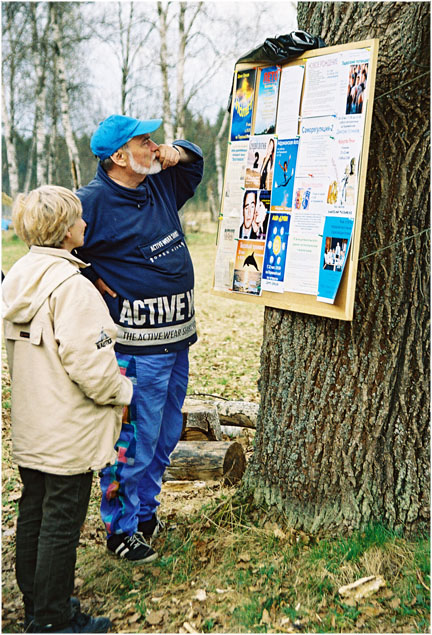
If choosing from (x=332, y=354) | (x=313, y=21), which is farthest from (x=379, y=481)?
(x=313, y=21)

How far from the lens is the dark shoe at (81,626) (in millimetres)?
2512

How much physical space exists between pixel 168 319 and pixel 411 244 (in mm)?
1275

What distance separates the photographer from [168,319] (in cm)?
316

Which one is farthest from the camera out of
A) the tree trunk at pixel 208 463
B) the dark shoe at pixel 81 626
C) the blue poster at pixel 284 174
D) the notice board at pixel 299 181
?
the tree trunk at pixel 208 463

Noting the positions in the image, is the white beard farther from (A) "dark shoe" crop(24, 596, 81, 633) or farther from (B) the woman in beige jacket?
(A) "dark shoe" crop(24, 596, 81, 633)

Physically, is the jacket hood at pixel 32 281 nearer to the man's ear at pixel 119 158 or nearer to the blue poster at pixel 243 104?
the man's ear at pixel 119 158

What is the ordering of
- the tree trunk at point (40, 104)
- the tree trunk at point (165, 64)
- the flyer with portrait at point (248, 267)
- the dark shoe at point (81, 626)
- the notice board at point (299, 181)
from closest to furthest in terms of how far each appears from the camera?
1. the dark shoe at point (81, 626)
2. the notice board at point (299, 181)
3. the flyer with portrait at point (248, 267)
4. the tree trunk at point (165, 64)
5. the tree trunk at point (40, 104)

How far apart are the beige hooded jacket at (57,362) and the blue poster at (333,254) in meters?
0.99

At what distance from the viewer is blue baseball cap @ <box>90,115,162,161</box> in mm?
3066

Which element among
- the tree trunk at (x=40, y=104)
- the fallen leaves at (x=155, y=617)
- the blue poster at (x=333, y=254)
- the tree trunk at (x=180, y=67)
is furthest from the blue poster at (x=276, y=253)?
the tree trunk at (x=40, y=104)

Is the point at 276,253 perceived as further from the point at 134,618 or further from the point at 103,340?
the point at 134,618

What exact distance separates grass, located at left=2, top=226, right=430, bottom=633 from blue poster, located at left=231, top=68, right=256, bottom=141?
79.0 inches

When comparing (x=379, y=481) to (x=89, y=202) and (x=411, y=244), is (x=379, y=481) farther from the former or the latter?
(x=89, y=202)

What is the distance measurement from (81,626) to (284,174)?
7.48 feet
